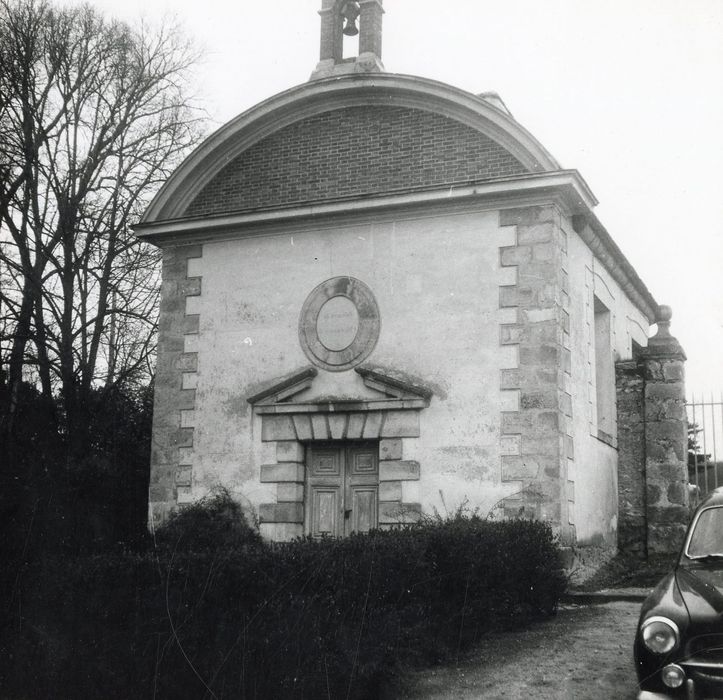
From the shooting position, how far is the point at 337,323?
12.5m

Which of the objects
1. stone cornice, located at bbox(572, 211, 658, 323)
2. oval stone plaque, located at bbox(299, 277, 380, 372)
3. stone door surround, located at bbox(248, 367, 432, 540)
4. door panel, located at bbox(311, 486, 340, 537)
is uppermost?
stone cornice, located at bbox(572, 211, 658, 323)

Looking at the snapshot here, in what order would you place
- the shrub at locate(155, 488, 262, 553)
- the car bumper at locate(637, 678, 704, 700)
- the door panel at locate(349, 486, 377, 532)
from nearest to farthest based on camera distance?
the car bumper at locate(637, 678, 704, 700) < the shrub at locate(155, 488, 262, 553) < the door panel at locate(349, 486, 377, 532)

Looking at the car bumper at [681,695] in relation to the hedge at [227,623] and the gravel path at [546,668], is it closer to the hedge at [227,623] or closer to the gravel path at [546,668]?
the gravel path at [546,668]

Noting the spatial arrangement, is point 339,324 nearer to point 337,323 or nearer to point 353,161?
point 337,323

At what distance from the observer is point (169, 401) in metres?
13.4

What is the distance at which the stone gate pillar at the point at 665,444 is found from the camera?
14.2m

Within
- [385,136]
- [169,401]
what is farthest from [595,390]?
[169,401]

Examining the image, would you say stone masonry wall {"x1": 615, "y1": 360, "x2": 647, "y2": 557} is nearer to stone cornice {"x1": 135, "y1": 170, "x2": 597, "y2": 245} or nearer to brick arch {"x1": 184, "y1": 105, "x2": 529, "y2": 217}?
stone cornice {"x1": 135, "y1": 170, "x2": 597, "y2": 245}

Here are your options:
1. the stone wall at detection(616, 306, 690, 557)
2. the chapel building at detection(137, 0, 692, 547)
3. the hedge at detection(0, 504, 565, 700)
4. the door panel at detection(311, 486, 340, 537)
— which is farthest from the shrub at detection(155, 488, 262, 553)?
the stone wall at detection(616, 306, 690, 557)

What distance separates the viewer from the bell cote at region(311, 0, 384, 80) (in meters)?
13.9

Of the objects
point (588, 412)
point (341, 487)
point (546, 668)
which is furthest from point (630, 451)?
point (546, 668)

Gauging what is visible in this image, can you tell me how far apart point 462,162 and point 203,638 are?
7789mm

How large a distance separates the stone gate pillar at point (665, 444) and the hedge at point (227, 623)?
24.1 ft

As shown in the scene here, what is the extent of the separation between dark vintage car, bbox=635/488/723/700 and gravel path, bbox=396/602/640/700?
1.61m
